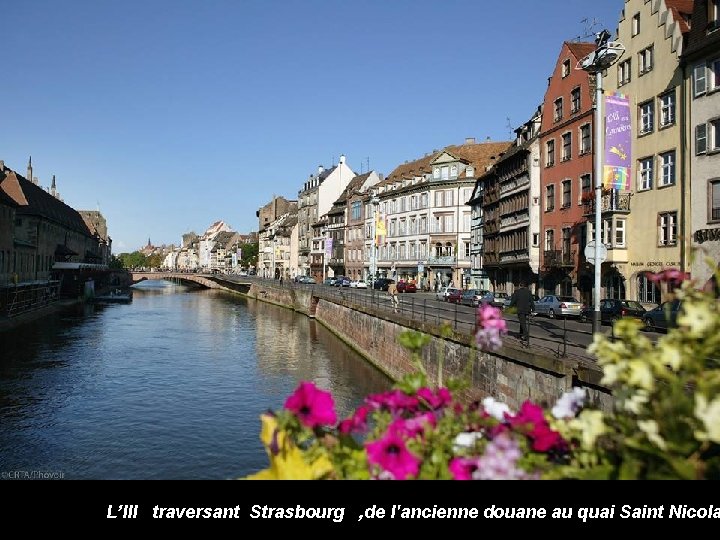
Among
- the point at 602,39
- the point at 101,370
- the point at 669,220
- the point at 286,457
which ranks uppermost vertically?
the point at 602,39

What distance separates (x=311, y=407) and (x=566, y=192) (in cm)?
3918

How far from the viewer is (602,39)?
1580 centimetres

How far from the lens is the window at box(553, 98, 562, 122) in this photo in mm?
40438

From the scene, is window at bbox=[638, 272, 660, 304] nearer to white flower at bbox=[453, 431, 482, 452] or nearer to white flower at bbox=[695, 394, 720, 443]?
white flower at bbox=[453, 431, 482, 452]

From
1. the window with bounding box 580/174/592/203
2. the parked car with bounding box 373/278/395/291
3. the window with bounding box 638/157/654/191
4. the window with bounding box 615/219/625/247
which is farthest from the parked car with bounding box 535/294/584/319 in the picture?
the parked car with bounding box 373/278/395/291

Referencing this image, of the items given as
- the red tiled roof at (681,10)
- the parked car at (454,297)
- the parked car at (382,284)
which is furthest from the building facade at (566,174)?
the parked car at (382,284)

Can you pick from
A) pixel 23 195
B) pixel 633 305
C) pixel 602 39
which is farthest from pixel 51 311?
pixel 602 39

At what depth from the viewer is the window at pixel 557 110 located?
40438 millimetres

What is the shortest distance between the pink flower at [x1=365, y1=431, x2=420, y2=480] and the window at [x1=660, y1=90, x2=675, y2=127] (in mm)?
31331

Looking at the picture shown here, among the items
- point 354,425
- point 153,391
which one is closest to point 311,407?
point 354,425

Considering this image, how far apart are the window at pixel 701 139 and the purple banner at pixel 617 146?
2999 millimetres

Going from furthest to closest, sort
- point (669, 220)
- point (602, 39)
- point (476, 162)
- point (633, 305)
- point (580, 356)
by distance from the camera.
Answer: point (476, 162) → point (669, 220) → point (633, 305) → point (602, 39) → point (580, 356)
